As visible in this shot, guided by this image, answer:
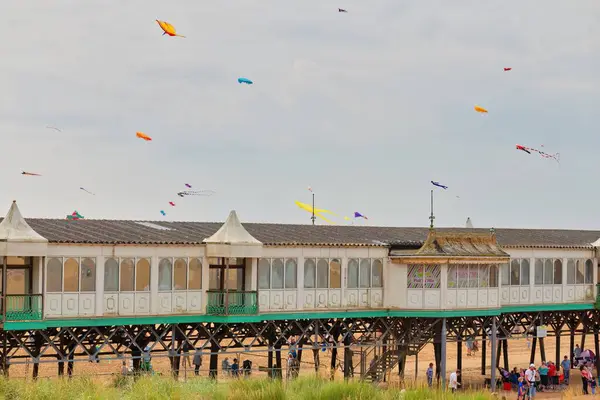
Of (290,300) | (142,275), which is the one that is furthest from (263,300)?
(142,275)

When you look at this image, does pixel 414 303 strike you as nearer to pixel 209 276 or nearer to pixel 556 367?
pixel 209 276

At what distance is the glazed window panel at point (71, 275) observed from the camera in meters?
36.8

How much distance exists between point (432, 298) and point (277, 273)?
258 inches

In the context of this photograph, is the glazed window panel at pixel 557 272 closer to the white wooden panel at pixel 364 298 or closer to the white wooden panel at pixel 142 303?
the white wooden panel at pixel 364 298

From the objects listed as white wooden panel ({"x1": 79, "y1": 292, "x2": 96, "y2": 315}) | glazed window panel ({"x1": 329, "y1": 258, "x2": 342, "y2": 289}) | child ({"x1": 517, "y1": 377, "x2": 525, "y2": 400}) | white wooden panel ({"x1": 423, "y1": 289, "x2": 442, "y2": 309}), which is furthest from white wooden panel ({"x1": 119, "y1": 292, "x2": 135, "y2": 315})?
child ({"x1": 517, "y1": 377, "x2": 525, "y2": 400})

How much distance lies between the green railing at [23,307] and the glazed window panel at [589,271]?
26164 millimetres

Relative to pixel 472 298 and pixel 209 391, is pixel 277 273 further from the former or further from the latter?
pixel 209 391

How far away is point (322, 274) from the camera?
4322cm

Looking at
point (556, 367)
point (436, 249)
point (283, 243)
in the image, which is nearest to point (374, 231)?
point (436, 249)

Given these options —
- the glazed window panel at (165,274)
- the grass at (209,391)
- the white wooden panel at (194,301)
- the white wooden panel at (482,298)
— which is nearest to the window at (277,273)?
the white wooden panel at (194,301)

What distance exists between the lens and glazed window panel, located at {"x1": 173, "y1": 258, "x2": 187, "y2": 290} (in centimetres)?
3934

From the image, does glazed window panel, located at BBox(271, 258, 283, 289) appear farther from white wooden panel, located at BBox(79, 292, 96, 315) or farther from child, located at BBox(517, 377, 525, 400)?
child, located at BBox(517, 377, 525, 400)

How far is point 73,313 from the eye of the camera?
36.9 m

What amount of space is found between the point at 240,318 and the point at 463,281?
9843 millimetres
